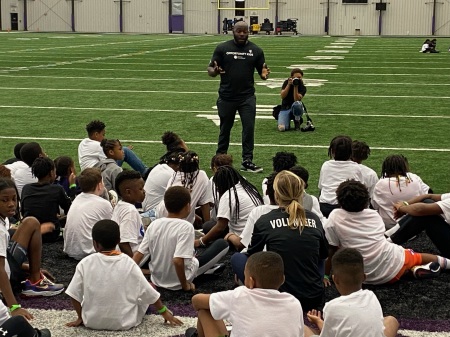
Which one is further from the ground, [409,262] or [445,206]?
[445,206]

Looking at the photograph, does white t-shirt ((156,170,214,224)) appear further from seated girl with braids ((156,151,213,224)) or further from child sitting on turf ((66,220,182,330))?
child sitting on turf ((66,220,182,330))

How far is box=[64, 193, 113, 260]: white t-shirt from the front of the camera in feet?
22.3

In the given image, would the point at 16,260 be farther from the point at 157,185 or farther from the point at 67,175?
the point at 67,175

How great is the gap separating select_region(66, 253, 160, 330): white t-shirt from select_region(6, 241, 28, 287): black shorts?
904 millimetres

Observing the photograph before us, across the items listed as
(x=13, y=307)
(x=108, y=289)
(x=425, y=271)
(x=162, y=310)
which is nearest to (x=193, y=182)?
(x=425, y=271)

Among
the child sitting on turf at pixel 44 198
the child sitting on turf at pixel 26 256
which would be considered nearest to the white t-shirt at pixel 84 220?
the child sitting on turf at pixel 44 198

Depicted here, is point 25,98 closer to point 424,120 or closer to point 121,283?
point 424,120

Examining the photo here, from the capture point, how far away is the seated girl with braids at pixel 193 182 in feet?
25.3

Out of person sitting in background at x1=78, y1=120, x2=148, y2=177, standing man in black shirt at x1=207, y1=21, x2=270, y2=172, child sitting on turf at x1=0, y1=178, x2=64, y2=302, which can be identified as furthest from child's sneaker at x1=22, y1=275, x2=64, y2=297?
standing man in black shirt at x1=207, y1=21, x2=270, y2=172

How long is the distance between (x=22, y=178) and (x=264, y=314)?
15.1 feet

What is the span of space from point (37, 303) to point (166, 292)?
3.14ft

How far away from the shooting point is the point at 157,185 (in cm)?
821

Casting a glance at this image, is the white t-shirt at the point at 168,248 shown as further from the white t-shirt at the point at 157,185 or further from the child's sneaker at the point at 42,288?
the white t-shirt at the point at 157,185

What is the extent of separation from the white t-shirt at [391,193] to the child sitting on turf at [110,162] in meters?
2.79
